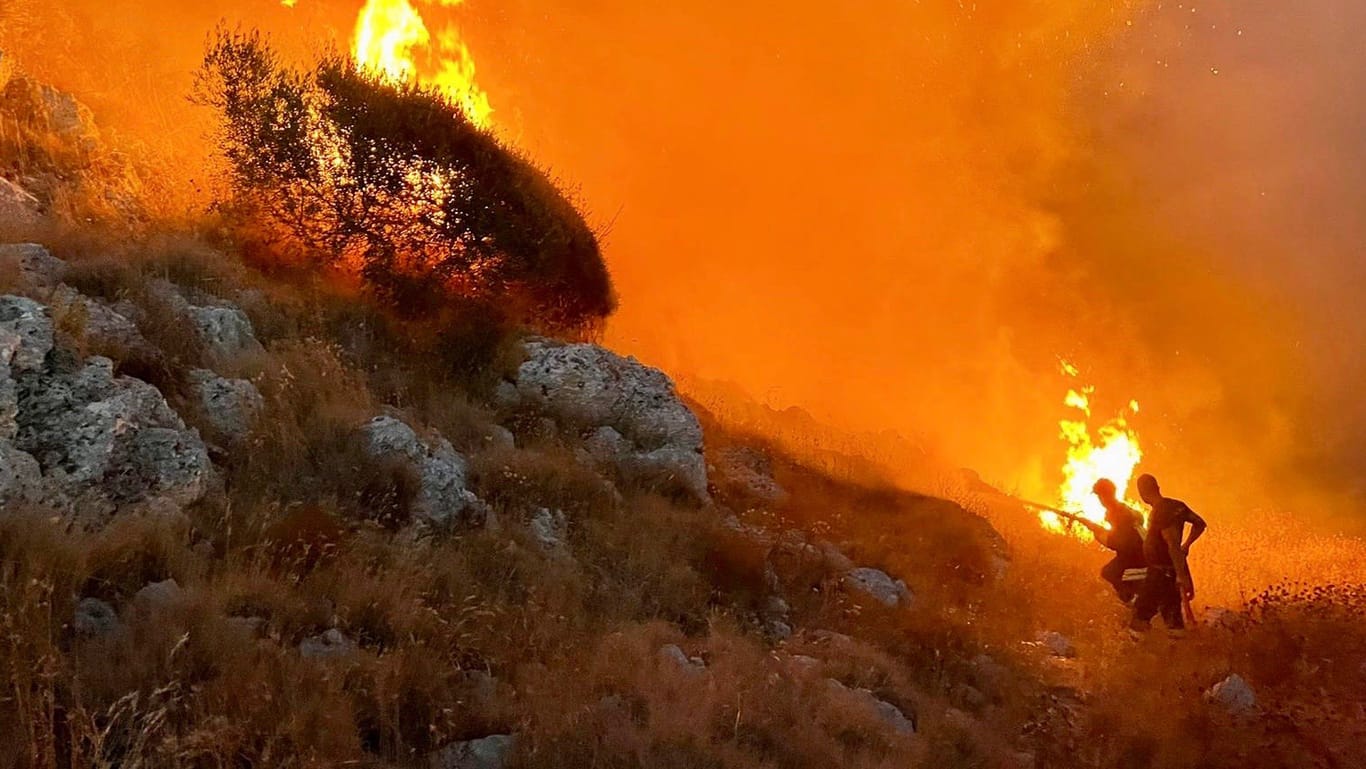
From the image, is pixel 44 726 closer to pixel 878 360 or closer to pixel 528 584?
pixel 528 584

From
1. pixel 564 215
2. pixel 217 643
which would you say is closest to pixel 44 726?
pixel 217 643

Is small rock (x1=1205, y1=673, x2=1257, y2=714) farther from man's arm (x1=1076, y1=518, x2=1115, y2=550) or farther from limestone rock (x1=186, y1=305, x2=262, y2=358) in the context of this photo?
limestone rock (x1=186, y1=305, x2=262, y2=358)

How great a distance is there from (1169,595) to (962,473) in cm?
1162

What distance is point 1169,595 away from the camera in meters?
8.74

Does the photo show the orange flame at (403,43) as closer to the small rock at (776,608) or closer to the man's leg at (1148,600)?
the small rock at (776,608)

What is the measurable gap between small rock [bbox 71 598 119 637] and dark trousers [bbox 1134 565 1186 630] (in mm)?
9177

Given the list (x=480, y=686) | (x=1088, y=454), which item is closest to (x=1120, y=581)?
(x=480, y=686)

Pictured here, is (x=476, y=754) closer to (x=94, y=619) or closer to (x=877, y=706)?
(x=94, y=619)

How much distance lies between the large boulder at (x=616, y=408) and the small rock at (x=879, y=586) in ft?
6.12

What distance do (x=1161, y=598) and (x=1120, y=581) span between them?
0.47 meters

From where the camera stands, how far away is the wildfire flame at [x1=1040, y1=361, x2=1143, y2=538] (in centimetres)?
2503

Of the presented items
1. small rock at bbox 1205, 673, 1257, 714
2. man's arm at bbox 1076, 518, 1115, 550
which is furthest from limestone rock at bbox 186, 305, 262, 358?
man's arm at bbox 1076, 518, 1115, 550

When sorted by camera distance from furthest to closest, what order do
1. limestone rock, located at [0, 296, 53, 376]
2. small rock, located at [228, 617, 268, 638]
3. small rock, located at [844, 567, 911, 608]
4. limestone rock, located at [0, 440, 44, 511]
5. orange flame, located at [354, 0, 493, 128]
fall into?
orange flame, located at [354, 0, 493, 128] → small rock, located at [844, 567, 911, 608] → limestone rock, located at [0, 296, 53, 376] → limestone rock, located at [0, 440, 44, 511] → small rock, located at [228, 617, 268, 638]

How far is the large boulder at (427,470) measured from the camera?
6398 millimetres
